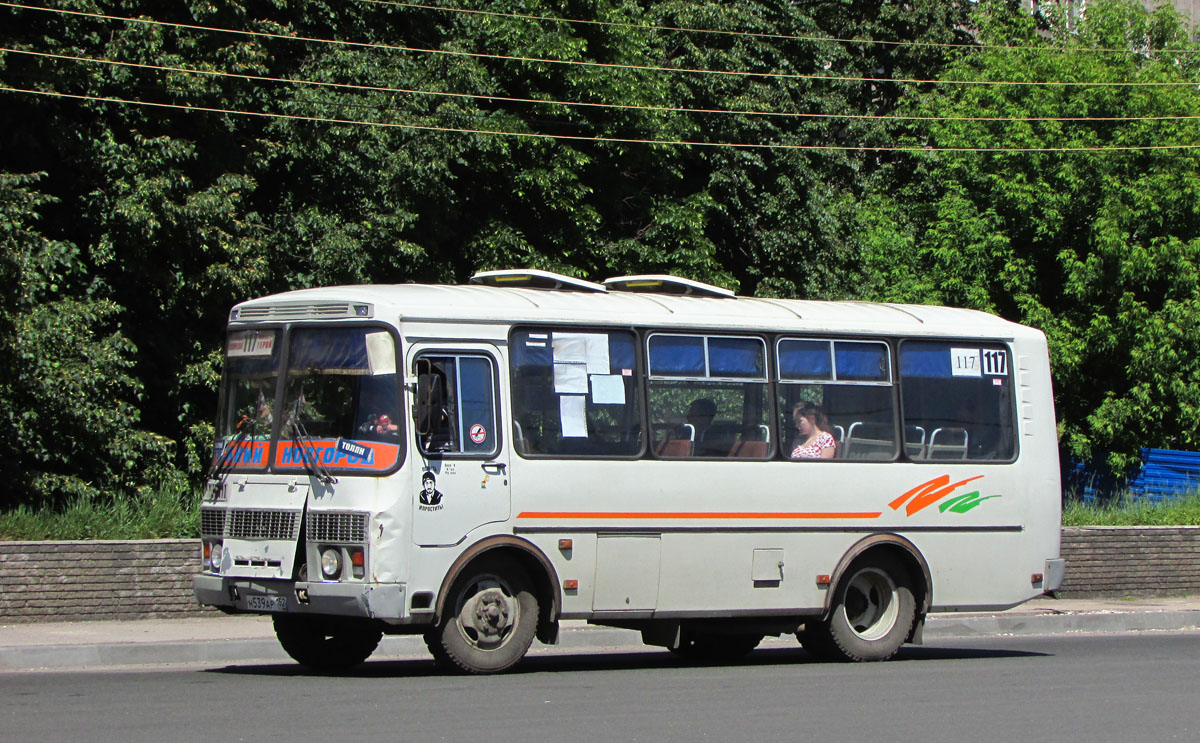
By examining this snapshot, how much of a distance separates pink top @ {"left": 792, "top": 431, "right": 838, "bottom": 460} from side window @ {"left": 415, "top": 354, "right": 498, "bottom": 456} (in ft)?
9.08

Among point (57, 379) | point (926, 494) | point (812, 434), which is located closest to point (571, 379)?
point (812, 434)

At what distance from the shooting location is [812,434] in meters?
12.9

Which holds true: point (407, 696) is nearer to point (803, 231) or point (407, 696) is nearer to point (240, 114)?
point (240, 114)

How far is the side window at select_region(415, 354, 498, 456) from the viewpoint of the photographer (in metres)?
10.9

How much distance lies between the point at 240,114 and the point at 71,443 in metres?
5.81

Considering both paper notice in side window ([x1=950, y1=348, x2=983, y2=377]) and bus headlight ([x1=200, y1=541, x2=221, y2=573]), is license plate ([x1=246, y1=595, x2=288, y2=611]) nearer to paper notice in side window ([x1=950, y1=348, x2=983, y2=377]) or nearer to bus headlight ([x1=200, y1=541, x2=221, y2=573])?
bus headlight ([x1=200, y1=541, x2=221, y2=573])

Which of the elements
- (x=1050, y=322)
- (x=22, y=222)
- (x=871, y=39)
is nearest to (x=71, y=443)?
(x=22, y=222)

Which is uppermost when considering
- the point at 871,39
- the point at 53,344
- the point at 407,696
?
the point at 871,39

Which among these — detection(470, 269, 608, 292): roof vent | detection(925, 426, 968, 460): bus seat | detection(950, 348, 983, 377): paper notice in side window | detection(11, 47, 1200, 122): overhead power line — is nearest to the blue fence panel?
detection(11, 47, 1200, 122): overhead power line

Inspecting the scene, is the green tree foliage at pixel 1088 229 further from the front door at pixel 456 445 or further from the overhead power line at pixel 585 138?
the front door at pixel 456 445

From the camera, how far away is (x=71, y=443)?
21.7 m

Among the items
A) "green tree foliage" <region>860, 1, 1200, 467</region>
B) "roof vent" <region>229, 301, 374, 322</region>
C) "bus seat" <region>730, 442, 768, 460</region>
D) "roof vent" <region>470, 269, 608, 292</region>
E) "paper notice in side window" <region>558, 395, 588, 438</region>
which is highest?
"green tree foliage" <region>860, 1, 1200, 467</region>

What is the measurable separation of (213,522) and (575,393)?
2.83 metres

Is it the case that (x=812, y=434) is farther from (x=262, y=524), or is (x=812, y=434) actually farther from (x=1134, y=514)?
(x=1134, y=514)
